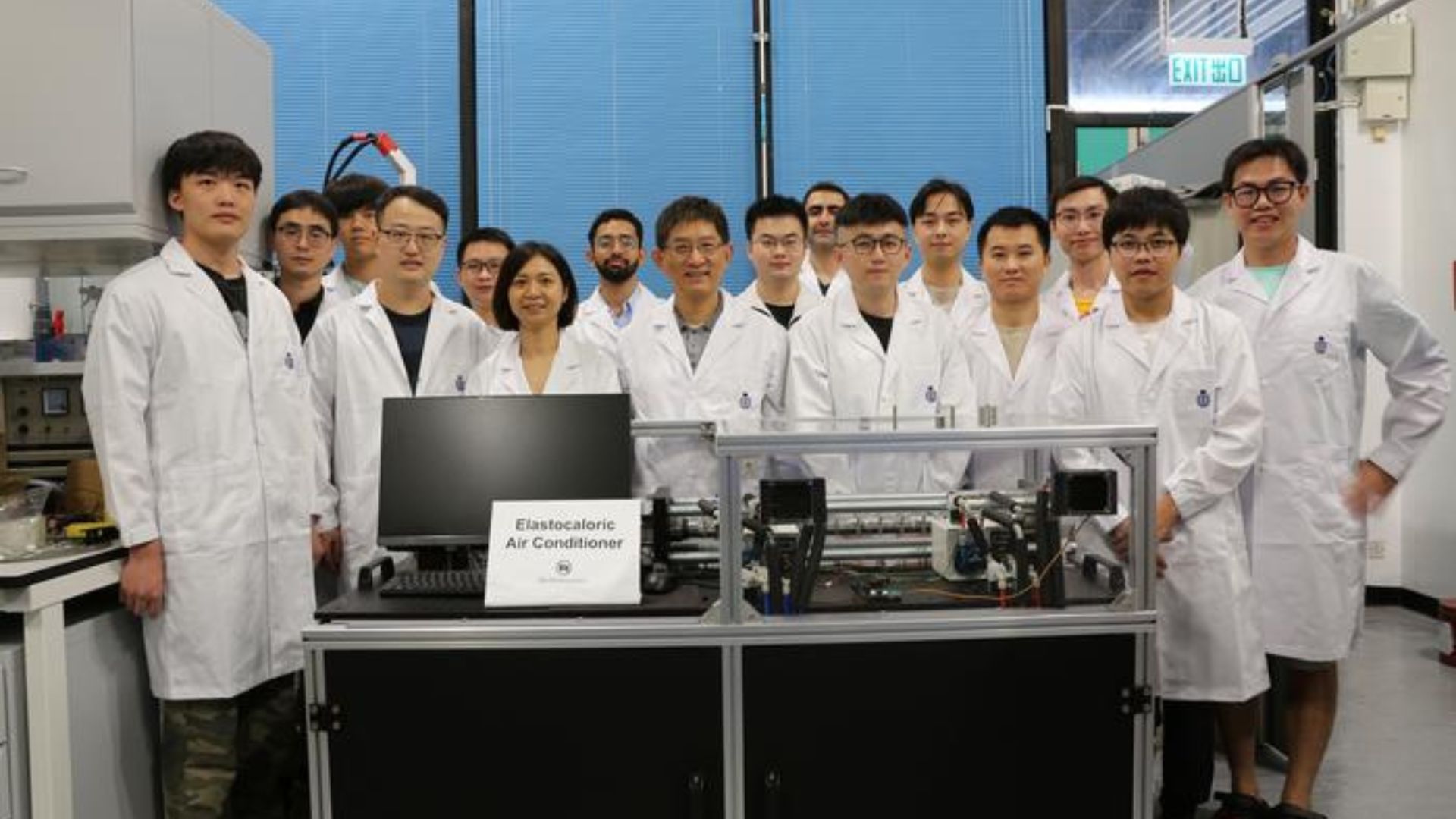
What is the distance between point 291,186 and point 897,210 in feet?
10.5

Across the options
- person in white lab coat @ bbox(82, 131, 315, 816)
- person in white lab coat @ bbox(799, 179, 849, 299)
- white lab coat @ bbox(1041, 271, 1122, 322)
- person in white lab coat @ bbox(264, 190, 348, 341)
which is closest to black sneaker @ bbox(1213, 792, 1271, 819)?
white lab coat @ bbox(1041, 271, 1122, 322)

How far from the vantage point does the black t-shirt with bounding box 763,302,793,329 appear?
2.93 m

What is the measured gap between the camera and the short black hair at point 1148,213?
2271 mm

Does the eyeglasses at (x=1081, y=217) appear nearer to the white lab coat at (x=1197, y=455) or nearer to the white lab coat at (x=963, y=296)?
the white lab coat at (x=963, y=296)

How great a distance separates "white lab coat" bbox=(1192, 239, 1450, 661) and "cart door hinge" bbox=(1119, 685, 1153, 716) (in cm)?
93

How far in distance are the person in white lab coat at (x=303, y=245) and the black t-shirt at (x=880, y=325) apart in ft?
4.37

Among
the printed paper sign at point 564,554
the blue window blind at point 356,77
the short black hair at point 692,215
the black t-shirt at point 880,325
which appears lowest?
the printed paper sign at point 564,554

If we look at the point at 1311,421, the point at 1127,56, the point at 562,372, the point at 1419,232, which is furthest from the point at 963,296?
the point at 1419,232

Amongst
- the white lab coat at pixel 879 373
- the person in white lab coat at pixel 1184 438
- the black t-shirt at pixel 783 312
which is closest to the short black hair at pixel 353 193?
the black t-shirt at pixel 783 312

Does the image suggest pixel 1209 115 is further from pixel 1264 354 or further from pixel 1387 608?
pixel 1387 608

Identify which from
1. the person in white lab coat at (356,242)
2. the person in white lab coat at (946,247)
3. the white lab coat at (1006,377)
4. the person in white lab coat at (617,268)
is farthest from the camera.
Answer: the person in white lab coat at (617,268)

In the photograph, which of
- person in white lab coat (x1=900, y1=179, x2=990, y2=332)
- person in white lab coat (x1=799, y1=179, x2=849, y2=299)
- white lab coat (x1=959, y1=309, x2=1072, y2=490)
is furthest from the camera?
person in white lab coat (x1=799, y1=179, x2=849, y2=299)

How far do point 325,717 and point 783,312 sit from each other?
5.47 feet

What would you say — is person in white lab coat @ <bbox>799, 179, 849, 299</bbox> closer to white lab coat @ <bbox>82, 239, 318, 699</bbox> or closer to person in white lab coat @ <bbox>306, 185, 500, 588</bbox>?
person in white lab coat @ <bbox>306, 185, 500, 588</bbox>
